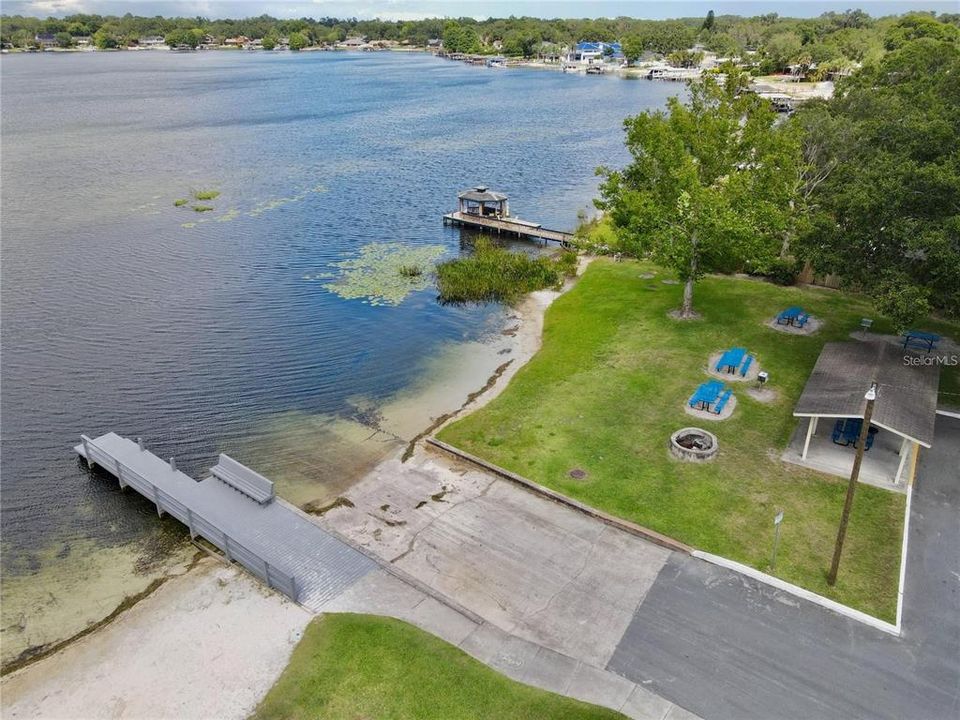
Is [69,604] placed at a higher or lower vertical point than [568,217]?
lower

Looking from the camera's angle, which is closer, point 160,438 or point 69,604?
point 69,604

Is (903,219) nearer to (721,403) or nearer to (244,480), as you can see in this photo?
(721,403)

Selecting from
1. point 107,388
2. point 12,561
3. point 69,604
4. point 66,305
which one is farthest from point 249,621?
point 66,305

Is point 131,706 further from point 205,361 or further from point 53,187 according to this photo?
point 53,187

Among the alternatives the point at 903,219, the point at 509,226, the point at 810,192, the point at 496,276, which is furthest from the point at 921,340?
the point at 509,226

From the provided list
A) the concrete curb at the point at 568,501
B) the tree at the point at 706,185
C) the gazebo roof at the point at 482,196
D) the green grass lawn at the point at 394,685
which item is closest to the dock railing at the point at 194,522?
the green grass lawn at the point at 394,685

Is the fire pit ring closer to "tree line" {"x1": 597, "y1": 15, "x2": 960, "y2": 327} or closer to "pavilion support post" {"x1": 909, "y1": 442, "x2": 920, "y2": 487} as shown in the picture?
"pavilion support post" {"x1": 909, "y1": 442, "x2": 920, "y2": 487}
